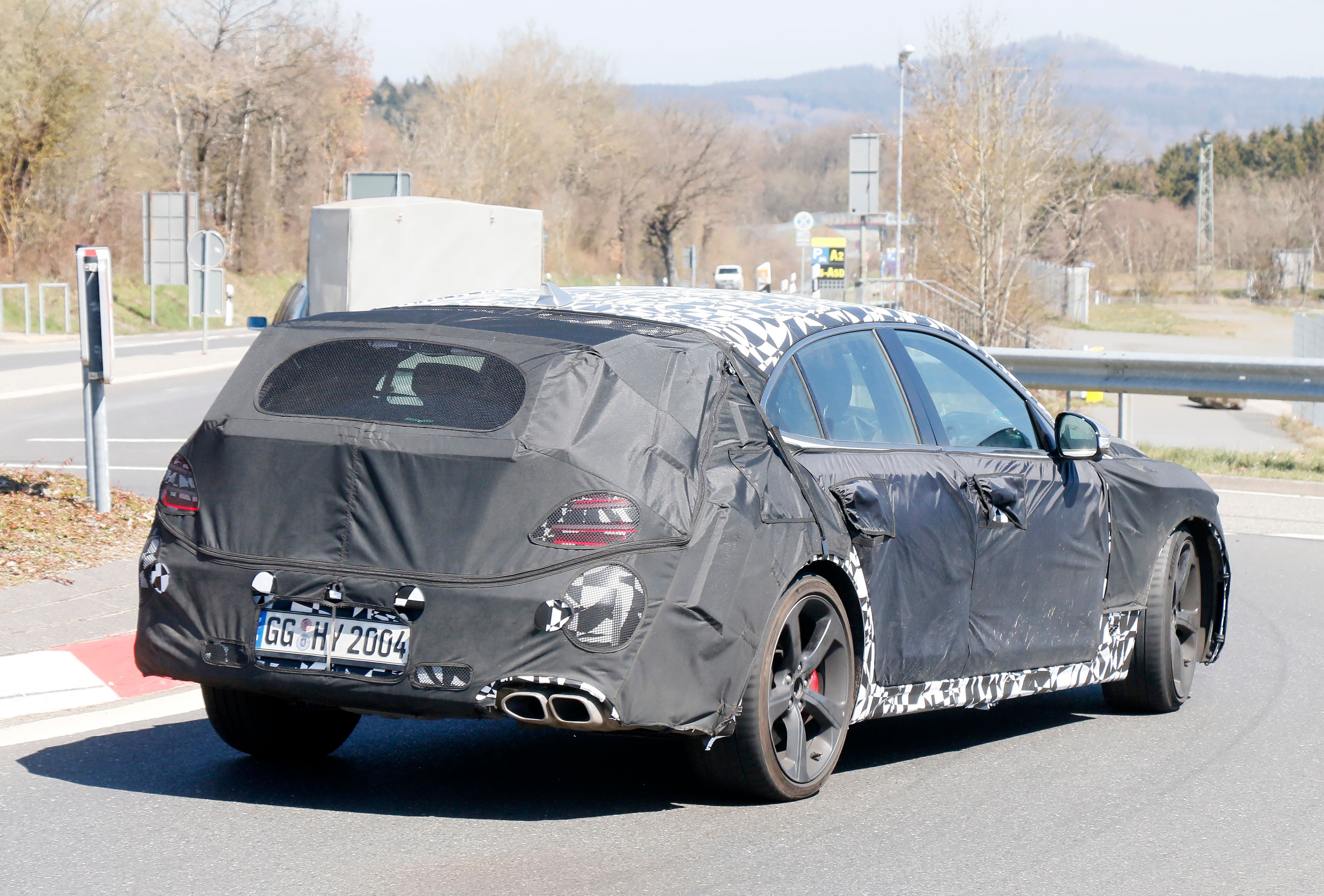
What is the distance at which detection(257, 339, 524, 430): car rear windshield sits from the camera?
469cm

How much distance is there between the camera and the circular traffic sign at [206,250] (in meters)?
30.5

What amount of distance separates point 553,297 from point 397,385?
107 centimetres

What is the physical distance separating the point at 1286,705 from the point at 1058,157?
2487 cm

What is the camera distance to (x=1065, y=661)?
20.9ft

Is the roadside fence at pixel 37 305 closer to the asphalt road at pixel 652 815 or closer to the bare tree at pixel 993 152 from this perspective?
the bare tree at pixel 993 152

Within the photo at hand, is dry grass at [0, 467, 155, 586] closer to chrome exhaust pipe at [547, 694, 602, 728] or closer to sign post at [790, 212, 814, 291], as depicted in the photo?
chrome exhaust pipe at [547, 694, 602, 728]

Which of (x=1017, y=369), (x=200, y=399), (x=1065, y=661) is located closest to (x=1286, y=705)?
(x=1065, y=661)

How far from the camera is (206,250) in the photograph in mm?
30516

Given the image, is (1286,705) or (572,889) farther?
(1286,705)

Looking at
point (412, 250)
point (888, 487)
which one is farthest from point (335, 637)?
point (412, 250)

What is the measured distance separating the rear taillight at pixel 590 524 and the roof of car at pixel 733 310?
90 centimetres

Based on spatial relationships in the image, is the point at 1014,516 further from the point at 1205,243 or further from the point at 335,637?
the point at 1205,243

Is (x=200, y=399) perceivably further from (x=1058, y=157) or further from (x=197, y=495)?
(x=197, y=495)

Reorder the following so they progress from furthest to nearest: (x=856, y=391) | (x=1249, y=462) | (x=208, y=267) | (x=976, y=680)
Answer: (x=208, y=267)
(x=1249, y=462)
(x=976, y=680)
(x=856, y=391)
